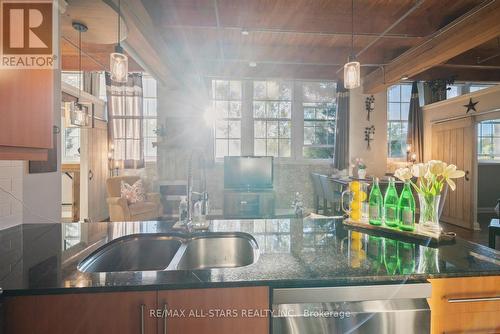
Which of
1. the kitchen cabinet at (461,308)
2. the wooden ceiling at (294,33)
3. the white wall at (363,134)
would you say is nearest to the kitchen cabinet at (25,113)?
the kitchen cabinet at (461,308)

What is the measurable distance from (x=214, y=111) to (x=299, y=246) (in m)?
4.85

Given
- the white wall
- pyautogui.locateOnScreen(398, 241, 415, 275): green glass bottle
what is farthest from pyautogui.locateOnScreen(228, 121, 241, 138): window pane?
pyautogui.locateOnScreen(398, 241, 415, 275): green glass bottle

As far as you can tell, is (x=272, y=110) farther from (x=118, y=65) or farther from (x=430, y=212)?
(x=430, y=212)

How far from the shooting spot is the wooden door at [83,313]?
0.79 m

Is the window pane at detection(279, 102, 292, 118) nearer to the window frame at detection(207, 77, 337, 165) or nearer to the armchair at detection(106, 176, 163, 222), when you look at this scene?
the window frame at detection(207, 77, 337, 165)

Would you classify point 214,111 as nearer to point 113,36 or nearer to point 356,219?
point 113,36

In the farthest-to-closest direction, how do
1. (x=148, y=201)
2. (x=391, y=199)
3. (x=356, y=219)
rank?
(x=148, y=201) < (x=356, y=219) < (x=391, y=199)

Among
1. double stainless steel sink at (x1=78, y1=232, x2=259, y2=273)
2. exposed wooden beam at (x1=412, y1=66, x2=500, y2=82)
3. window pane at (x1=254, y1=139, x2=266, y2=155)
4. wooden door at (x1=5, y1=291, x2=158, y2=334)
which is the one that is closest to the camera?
wooden door at (x1=5, y1=291, x2=158, y2=334)

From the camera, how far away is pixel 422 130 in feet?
18.7

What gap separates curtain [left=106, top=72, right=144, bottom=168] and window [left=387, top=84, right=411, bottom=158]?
18.4ft

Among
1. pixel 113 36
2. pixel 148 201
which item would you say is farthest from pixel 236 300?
pixel 148 201

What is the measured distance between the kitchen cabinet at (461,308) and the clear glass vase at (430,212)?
386 mm

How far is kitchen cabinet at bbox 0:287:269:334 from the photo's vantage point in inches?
31.5

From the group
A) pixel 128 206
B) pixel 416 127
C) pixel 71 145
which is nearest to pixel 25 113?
pixel 128 206
